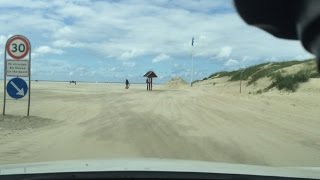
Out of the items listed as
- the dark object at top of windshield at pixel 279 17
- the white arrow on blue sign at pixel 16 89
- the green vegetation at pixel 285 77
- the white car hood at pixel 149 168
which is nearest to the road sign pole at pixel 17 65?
the white arrow on blue sign at pixel 16 89

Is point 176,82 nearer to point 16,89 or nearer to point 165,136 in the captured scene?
point 16,89

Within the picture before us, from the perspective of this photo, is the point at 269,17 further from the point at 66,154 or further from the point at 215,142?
the point at 215,142

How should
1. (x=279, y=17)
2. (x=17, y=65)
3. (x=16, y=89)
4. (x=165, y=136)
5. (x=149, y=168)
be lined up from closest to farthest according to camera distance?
(x=279, y=17) < (x=149, y=168) < (x=165, y=136) < (x=16, y=89) < (x=17, y=65)

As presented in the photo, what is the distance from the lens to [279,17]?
176 cm

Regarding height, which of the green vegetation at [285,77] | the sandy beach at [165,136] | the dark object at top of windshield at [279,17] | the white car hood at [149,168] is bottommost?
the sandy beach at [165,136]

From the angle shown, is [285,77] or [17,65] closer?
[17,65]

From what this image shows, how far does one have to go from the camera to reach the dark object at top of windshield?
1.63 metres

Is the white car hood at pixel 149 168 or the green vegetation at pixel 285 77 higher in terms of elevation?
the green vegetation at pixel 285 77

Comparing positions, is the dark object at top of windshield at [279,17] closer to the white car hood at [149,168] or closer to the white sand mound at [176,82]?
the white car hood at [149,168]

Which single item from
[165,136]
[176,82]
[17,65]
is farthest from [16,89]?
[176,82]

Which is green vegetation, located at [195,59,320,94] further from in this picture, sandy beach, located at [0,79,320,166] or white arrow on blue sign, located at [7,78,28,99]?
white arrow on blue sign, located at [7,78,28,99]

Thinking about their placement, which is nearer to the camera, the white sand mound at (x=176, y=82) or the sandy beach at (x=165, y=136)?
the sandy beach at (x=165, y=136)

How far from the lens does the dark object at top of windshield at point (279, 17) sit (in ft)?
5.34

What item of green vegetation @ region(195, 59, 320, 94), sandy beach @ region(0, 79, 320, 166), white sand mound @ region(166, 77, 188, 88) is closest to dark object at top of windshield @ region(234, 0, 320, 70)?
sandy beach @ region(0, 79, 320, 166)
